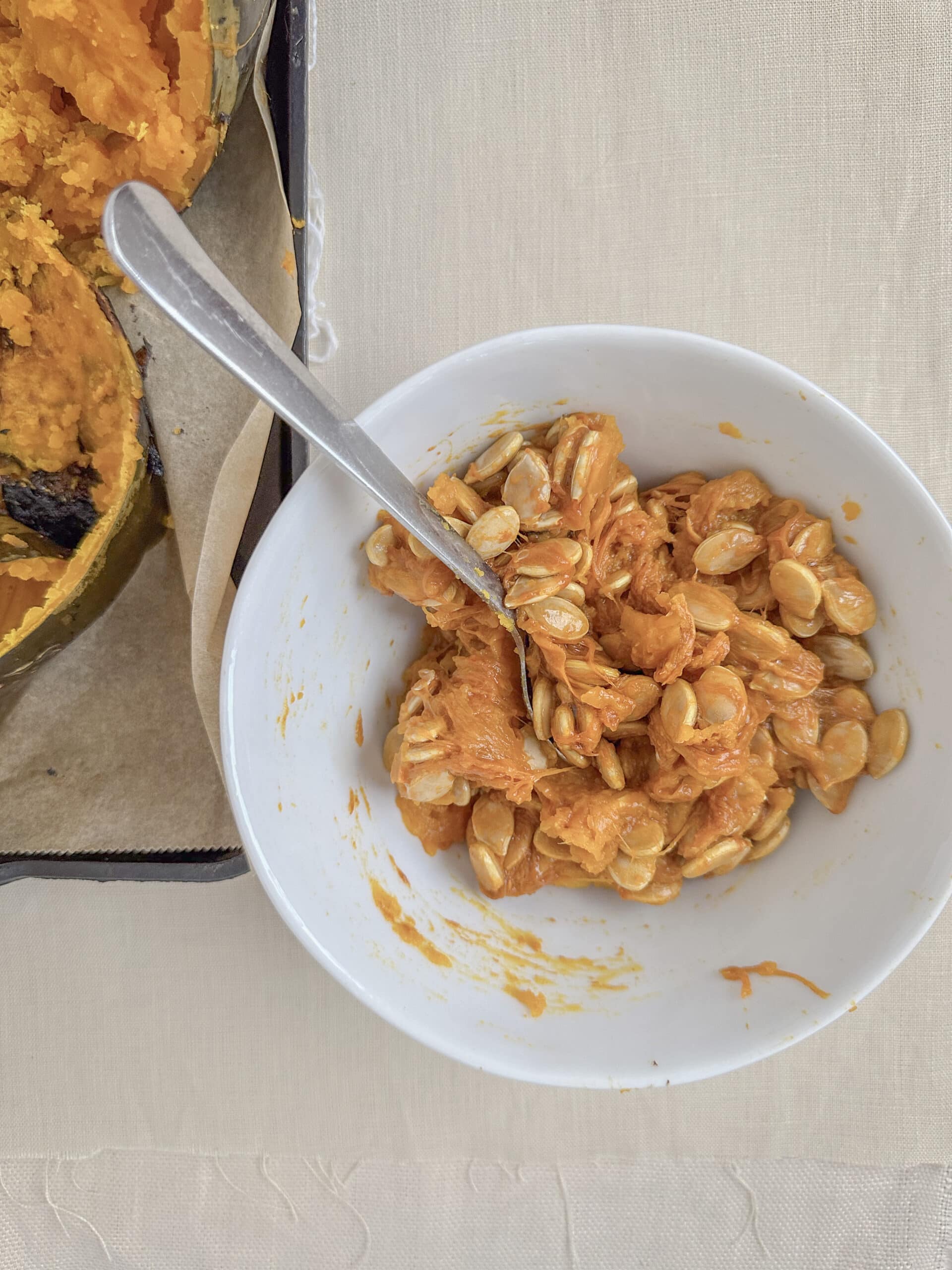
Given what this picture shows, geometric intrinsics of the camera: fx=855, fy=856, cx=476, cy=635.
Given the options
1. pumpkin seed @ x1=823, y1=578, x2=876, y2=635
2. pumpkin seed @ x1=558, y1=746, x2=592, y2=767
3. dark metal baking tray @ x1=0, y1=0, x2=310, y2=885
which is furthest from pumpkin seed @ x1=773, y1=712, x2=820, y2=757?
dark metal baking tray @ x1=0, y1=0, x2=310, y2=885

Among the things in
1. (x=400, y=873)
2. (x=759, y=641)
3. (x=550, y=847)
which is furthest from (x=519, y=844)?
(x=759, y=641)

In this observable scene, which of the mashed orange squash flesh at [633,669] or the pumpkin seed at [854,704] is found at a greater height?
the mashed orange squash flesh at [633,669]

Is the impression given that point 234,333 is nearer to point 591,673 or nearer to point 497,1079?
point 591,673

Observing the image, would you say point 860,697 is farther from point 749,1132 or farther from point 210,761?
point 210,761

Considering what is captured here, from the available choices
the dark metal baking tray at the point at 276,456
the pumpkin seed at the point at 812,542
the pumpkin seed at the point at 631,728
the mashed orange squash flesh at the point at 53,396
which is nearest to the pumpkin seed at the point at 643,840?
the pumpkin seed at the point at 631,728

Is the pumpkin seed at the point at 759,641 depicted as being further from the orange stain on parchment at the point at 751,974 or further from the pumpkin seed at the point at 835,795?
the orange stain on parchment at the point at 751,974

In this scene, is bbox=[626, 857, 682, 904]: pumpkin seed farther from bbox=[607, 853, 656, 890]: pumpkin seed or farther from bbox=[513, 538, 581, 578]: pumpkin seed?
bbox=[513, 538, 581, 578]: pumpkin seed

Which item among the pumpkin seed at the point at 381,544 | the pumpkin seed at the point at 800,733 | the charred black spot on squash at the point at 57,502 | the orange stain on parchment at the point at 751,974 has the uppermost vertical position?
the charred black spot on squash at the point at 57,502
